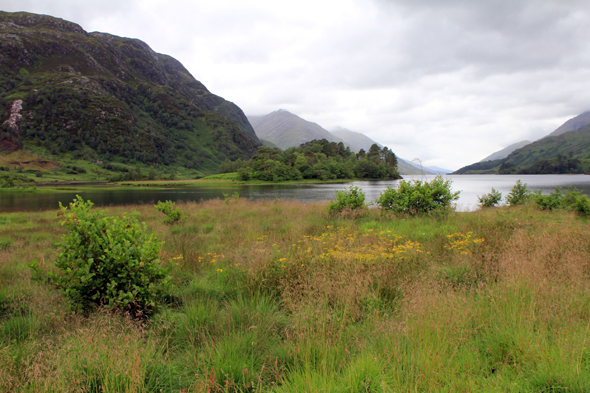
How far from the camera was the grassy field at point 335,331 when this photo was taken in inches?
100

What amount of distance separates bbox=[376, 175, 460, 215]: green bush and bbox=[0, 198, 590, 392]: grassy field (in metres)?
6.43

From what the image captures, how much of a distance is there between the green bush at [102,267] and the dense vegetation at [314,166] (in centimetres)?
10971

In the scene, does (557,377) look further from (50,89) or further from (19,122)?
(50,89)

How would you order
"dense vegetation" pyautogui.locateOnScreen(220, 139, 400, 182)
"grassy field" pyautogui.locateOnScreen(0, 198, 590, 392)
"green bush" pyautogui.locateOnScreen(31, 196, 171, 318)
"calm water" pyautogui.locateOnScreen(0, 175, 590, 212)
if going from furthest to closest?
1. "dense vegetation" pyautogui.locateOnScreen(220, 139, 400, 182)
2. "calm water" pyautogui.locateOnScreen(0, 175, 590, 212)
3. "green bush" pyautogui.locateOnScreen(31, 196, 171, 318)
4. "grassy field" pyautogui.locateOnScreen(0, 198, 590, 392)

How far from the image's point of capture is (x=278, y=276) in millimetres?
5406

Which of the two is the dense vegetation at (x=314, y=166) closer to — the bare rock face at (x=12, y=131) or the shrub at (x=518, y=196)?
the shrub at (x=518, y=196)

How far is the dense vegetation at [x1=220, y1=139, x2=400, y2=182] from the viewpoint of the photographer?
117 meters

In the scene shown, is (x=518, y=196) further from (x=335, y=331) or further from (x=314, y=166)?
(x=314, y=166)

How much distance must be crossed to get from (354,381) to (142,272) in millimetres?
3741

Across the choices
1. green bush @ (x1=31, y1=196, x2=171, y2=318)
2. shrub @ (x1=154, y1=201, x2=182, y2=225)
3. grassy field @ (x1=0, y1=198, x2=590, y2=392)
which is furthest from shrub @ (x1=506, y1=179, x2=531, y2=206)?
shrub @ (x1=154, y1=201, x2=182, y2=225)

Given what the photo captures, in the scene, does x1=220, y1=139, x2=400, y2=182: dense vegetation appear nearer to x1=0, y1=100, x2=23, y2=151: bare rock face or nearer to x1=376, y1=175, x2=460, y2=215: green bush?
x1=376, y1=175, x2=460, y2=215: green bush

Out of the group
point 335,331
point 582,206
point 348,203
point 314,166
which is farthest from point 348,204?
point 314,166

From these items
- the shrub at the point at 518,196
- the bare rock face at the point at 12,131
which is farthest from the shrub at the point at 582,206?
the bare rock face at the point at 12,131

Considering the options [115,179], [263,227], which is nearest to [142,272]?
[263,227]
